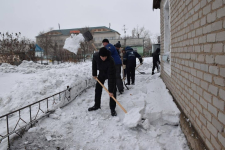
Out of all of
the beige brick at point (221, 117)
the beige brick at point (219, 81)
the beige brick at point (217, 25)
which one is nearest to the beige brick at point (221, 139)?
the beige brick at point (221, 117)

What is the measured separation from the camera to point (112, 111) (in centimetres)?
394

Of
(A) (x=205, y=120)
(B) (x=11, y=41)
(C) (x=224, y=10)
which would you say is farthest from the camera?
(B) (x=11, y=41)

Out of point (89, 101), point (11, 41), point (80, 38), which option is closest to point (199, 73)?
point (89, 101)

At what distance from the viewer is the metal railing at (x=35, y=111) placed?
3139 mm

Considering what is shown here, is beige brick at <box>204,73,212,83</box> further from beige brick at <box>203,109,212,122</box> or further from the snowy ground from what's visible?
the snowy ground

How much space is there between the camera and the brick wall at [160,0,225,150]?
1604 millimetres

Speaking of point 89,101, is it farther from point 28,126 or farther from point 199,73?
point 199,73

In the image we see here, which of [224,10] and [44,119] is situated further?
[44,119]

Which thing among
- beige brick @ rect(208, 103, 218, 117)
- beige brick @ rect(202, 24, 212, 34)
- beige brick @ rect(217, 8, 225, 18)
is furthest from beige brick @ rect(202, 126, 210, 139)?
beige brick @ rect(217, 8, 225, 18)

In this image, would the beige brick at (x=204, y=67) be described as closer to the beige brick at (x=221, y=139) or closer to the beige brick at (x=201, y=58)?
the beige brick at (x=201, y=58)

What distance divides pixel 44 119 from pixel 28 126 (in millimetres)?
456

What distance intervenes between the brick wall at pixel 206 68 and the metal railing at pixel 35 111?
2.72 m

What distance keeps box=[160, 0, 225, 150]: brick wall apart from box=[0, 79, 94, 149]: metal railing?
272cm

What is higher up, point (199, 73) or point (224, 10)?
point (224, 10)
